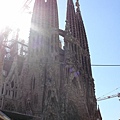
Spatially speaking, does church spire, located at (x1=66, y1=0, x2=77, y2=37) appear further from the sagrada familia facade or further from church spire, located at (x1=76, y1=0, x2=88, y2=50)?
church spire, located at (x1=76, y1=0, x2=88, y2=50)

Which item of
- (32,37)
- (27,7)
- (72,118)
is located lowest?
(72,118)

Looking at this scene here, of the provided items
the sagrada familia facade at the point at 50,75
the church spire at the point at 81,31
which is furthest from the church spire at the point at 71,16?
the church spire at the point at 81,31

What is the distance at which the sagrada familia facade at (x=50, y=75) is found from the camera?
31391 millimetres

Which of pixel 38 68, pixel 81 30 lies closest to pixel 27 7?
pixel 38 68

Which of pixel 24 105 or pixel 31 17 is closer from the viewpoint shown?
pixel 24 105

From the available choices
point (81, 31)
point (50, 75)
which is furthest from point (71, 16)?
point (50, 75)

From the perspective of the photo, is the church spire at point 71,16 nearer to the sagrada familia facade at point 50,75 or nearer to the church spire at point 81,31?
the sagrada familia facade at point 50,75

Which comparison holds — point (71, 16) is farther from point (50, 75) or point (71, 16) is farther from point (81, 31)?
point (50, 75)

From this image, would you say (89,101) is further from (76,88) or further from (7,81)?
(7,81)

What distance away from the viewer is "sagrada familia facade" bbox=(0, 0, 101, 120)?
31.4 metres

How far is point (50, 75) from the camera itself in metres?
33.4

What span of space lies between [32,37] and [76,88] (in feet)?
35.2

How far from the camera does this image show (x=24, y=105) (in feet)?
102

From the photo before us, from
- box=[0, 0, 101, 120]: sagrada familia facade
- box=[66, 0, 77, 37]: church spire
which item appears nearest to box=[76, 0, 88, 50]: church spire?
box=[0, 0, 101, 120]: sagrada familia facade
